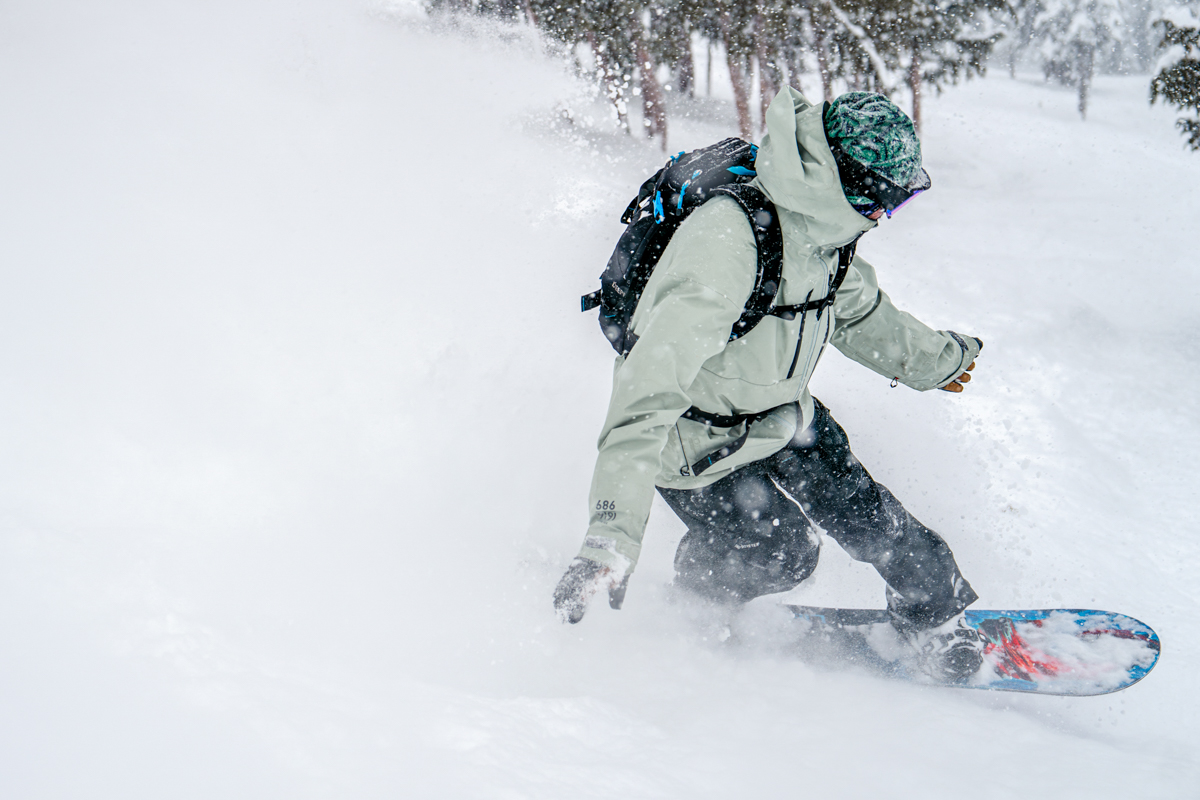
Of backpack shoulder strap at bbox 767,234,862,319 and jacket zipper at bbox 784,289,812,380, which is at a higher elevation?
backpack shoulder strap at bbox 767,234,862,319

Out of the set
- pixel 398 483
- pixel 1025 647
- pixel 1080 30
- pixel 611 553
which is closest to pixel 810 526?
pixel 1025 647

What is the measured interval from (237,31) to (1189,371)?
475 inches

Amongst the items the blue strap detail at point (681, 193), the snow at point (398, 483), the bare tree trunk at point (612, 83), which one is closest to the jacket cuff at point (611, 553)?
the snow at point (398, 483)

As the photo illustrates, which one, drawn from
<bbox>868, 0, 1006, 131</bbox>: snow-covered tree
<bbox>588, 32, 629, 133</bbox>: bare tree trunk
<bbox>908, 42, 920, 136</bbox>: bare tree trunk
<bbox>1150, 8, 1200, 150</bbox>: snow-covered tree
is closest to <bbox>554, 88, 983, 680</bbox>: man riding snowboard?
<bbox>1150, 8, 1200, 150</bbox>: snow-covered tree

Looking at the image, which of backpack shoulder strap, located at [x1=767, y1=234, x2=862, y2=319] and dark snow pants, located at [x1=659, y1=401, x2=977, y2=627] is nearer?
backpack shoulder strap, located at [x1=767, y1=234, x2=862, y2=319]

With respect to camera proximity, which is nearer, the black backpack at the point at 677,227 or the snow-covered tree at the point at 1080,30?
the black backpack at the point at 677,227

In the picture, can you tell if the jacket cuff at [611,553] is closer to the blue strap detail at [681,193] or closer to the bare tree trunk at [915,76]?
the blue strap detail at [681,193]

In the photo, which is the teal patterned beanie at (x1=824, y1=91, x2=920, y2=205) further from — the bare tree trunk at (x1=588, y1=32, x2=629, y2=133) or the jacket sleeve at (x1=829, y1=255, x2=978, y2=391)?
the bare tree trunk at (x1=588, y1=32, x2=629, y2=133)

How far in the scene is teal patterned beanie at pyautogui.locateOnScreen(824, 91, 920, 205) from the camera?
1736 millimetres

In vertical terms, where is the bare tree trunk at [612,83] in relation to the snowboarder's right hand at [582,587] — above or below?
above

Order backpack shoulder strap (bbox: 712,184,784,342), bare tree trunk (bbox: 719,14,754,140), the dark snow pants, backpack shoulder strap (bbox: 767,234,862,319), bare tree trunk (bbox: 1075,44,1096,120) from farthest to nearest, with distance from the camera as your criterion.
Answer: bare tree trunk (bbox: 1075,44,1096,120) < bare tree trunk (bbox: 719,14,754,140) < the dark snow pants < backpack shoulder strap (bbox: 767,234,862,319) < backpack shoulder strap (bbox: 712,184,784,342)

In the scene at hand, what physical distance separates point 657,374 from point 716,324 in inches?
7.9

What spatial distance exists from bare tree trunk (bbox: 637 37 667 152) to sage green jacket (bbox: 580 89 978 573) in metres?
12.7

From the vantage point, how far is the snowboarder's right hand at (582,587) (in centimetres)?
164
